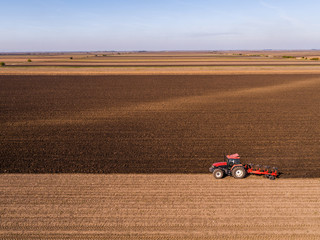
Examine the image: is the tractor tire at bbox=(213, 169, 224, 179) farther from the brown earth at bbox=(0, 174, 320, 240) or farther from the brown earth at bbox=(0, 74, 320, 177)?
the brown earth at bbox=(0, 74, 320, 177)

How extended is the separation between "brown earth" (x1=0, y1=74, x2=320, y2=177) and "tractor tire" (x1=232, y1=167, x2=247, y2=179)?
1560 millimetres

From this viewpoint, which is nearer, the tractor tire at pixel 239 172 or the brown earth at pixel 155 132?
the tractor tire at pixel 239 172

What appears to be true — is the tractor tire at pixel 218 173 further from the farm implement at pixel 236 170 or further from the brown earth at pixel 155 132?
the brown earth at pixel 155 132

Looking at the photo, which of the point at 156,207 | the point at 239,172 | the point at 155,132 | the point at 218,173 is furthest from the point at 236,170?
the point at 155,132

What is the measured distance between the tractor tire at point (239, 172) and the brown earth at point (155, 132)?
1.56m

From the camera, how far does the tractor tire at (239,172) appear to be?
34.0ft

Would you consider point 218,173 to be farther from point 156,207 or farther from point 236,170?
point 156,207

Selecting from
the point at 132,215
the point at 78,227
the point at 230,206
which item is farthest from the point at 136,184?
the point at 230,206

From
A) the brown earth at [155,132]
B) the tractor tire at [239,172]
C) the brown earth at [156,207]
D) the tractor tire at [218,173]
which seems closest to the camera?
the brown earth at [156,207]

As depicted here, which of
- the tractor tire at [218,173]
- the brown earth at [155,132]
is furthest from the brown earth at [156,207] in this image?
the brown earth at [155,132]

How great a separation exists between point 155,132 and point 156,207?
329 inches

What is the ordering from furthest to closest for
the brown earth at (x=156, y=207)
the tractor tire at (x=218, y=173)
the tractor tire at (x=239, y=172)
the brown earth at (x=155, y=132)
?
the brown earth at (x=155, y=132)
the tractor tire at (x=218, y=173)
the tractor tire at (x=239, y=172)
the brown earth at (x=156, y=207)

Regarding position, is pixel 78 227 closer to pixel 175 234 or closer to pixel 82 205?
pixel 82 205

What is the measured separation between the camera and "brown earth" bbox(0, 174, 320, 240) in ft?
24.5
